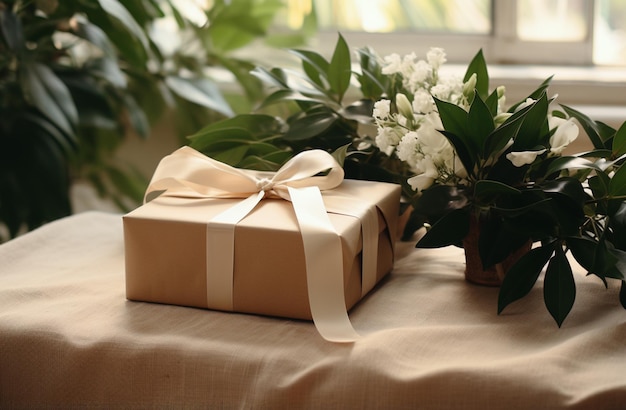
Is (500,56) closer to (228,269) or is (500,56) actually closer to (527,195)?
(527,195)

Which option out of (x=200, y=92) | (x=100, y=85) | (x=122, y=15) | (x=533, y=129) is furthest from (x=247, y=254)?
(x=100, y=85)

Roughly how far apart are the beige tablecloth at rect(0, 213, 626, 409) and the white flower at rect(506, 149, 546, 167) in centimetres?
14

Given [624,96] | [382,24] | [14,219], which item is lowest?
[14,219]

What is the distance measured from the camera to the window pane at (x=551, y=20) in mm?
1448

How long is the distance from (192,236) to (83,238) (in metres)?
0.29

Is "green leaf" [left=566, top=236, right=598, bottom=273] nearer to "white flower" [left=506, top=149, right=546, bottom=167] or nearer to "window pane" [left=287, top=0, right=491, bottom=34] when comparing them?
"white flower" [left=506, top=149, right=546, bottom=167]

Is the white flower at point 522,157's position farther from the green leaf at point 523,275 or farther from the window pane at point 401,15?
the window pane at point 401,15

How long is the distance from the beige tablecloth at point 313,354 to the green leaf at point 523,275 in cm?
2

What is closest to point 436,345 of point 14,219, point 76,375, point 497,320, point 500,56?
point 497,320

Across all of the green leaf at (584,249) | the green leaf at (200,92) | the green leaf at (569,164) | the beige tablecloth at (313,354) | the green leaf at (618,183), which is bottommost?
the beige tablecloth at (313,354)

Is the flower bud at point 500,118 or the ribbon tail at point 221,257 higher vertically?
the flower bud at point 500,118

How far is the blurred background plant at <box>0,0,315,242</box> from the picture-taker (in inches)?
45.3

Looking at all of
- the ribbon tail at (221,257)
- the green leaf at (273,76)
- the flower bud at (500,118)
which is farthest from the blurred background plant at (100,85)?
the flower bud at (500,118)

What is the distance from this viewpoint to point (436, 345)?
636 millimetres
